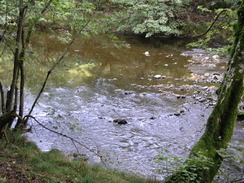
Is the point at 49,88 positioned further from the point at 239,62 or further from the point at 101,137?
the point at 239,62

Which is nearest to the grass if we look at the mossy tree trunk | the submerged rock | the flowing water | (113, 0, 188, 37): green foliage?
the flowing water

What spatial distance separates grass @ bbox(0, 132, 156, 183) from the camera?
3.86 meters

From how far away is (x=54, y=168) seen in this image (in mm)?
4324

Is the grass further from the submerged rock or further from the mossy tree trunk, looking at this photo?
the submerged rock

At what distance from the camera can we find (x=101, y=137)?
265 inches

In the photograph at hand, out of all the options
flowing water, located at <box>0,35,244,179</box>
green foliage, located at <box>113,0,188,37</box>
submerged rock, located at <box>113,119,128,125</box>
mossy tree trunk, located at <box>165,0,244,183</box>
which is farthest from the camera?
green foliage, located at <box>113,0,188,37</box>

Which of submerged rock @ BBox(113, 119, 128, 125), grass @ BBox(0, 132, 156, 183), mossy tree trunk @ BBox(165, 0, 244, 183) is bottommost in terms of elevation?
submerged rock @ BBox(113, 119, 128, 125)

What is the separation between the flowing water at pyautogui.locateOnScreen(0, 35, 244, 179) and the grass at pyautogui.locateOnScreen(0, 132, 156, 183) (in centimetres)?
48

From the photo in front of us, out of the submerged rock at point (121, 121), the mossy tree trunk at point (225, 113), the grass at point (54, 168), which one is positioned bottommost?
the submerged rock at point (121, 121)

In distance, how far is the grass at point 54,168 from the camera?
3864mm

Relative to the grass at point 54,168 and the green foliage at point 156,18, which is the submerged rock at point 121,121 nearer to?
the grass at point 54,168

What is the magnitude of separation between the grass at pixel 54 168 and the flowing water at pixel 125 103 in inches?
18.8

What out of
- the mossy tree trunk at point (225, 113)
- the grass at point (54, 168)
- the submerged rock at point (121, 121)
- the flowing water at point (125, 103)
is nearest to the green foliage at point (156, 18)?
the flowing water at point (125, 103)

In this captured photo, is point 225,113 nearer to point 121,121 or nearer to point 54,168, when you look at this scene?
point 54,168
